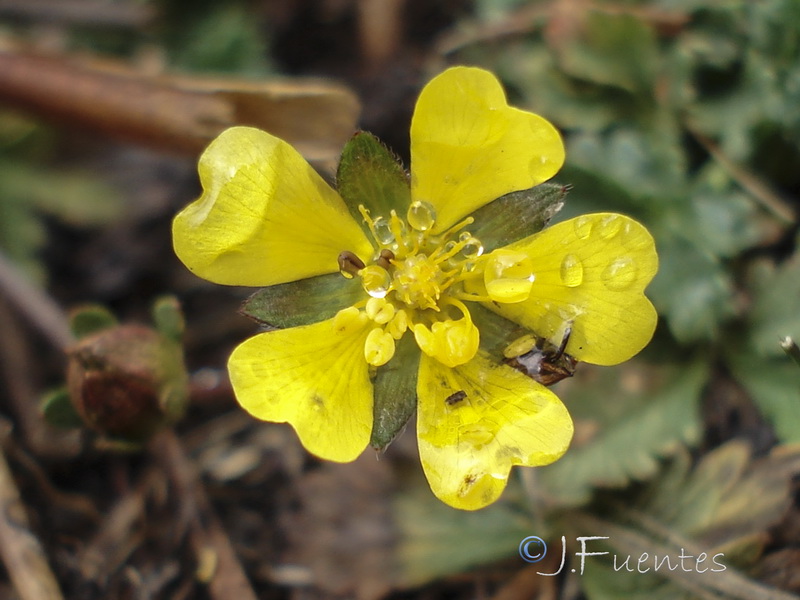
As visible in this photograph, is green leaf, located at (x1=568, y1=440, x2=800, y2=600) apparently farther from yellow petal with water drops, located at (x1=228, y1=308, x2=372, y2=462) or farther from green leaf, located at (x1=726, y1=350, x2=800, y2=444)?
yellow petal with water drops, located at (x1=228, y1=308, x2=372, y2=462)

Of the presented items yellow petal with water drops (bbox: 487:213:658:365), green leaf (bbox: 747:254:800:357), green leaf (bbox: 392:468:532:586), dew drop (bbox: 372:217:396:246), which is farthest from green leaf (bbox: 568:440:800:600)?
dew drop (bbox: 372:217:396:246)

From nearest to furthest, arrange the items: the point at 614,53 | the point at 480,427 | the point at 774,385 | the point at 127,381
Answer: the point at 480,427 → the point at 127,381 → the point at 774,385 → the point at 614,53

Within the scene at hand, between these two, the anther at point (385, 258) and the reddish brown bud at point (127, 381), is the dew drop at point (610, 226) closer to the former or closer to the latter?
the anther at point (385, 258)

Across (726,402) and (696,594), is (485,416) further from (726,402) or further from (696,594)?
(726,402)

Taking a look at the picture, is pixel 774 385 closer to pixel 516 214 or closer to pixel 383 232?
pixel 516 214

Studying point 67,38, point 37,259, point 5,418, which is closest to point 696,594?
point 5,418

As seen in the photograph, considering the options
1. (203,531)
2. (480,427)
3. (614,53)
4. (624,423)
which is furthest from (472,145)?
(203,531)

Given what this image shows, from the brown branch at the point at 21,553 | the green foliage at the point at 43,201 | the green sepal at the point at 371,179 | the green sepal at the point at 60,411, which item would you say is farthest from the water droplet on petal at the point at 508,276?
the green foliage at the point at 43,201
